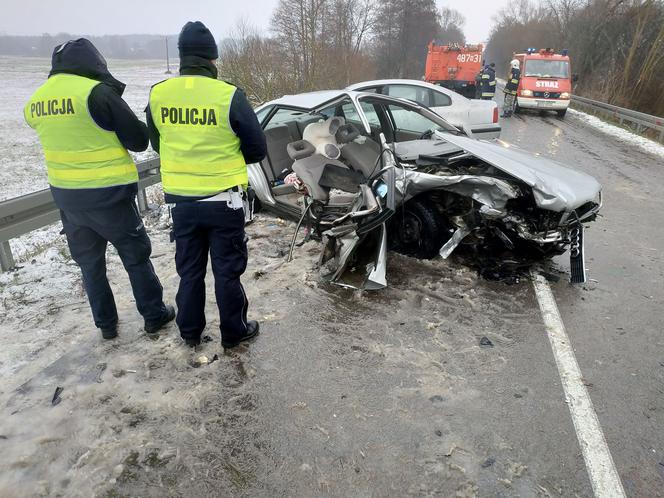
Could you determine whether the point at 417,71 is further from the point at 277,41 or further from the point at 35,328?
the point at 35,328

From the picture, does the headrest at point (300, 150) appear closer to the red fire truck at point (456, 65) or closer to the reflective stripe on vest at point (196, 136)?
the reflective stripe on vest at point (196, 136)

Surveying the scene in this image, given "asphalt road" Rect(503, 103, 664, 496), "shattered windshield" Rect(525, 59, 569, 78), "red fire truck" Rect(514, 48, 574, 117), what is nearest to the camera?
"asphalt road" Rect(503, 103, 664, 496)

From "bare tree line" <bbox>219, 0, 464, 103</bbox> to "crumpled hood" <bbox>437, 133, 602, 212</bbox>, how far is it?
1301cm

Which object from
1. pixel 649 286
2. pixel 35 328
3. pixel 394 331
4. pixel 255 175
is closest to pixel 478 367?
pixel 394 331

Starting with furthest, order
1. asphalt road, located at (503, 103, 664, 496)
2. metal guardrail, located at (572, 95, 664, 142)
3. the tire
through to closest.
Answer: metal guardrail, located at (572, 95, 664, 142), the tire, asphalt road, located at (503, 103, 664, 496)

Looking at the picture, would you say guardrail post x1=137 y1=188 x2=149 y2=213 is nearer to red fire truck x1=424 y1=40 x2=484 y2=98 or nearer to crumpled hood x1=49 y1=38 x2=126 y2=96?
crumpled hood x1=49 y1=38 x2=126 y2=96

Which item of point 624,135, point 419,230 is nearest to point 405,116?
point 419,230

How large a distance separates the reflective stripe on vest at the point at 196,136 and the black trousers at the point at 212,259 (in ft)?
0.44

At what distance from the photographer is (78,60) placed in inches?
110

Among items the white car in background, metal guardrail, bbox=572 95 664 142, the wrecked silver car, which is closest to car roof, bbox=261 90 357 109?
the wrecked silver car

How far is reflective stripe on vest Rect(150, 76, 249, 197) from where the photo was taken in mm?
2605

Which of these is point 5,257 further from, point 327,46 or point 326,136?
point 327,46

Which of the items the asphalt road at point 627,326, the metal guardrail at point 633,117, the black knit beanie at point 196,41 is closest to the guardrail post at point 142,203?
the black knit beanie at point 196,41

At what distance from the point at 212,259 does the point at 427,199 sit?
7.25ft
